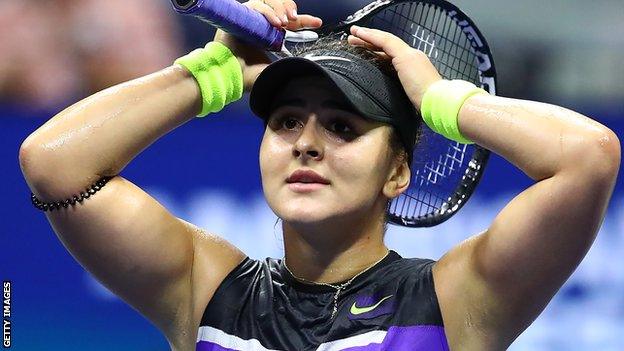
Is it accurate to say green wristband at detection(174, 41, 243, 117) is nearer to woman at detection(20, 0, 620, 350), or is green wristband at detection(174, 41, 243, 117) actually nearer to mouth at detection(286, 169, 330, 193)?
woman at detection(20, 0, 620, 350)

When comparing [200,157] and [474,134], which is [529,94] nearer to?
[200,157]

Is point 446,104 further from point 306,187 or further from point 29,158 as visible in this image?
point 29,158

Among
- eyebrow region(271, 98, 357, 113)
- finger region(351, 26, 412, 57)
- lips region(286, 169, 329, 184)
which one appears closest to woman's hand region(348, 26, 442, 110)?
finger region(351, 26, 412, 57)

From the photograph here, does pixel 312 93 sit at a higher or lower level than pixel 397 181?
higher

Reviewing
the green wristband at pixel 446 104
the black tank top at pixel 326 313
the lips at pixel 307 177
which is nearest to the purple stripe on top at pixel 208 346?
the black tank top at pixel 326 313

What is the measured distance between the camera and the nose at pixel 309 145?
81.2 inches

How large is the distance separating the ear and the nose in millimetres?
183

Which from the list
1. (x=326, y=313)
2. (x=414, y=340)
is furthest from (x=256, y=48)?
(x=414, y=340)

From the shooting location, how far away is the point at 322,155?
2.07 meters

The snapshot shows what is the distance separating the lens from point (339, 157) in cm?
207

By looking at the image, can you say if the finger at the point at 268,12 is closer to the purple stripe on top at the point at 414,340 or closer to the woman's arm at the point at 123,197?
the woman's arm at the point at 123,197

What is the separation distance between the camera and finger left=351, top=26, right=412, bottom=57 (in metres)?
2.14

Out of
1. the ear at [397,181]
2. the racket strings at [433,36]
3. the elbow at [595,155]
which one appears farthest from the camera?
the racket strings at [433,36]

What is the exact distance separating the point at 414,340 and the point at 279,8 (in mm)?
721
